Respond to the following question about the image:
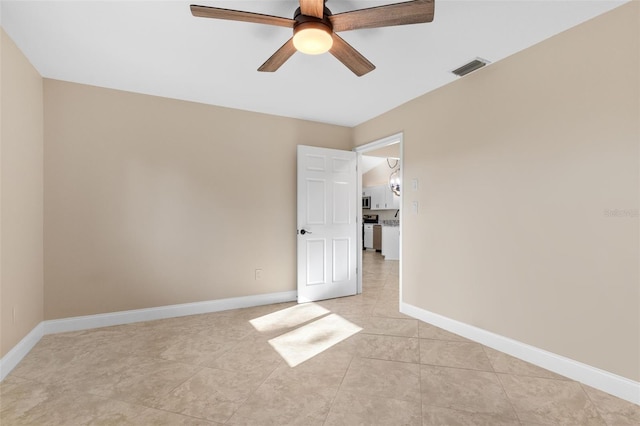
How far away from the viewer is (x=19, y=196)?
8.16 ft

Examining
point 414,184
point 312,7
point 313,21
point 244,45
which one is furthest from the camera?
point 414,184

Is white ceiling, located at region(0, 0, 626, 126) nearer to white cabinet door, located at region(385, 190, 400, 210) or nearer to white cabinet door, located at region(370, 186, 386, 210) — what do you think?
white cabinet door, located at region(385, 190, 400, 210)

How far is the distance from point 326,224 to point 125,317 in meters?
2.64

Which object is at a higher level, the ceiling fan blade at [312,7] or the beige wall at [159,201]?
the ceiling fan blade at [312,7]

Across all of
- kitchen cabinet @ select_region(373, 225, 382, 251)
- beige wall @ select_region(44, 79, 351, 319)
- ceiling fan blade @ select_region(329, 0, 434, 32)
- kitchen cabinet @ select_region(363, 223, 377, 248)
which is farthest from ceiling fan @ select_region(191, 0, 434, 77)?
kitchen cabinet @ select_region(363, 223, 377, 248)

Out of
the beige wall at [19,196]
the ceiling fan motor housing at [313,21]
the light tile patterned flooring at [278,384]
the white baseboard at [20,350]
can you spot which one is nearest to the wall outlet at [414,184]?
the light tile patterned flooring at [278,384]

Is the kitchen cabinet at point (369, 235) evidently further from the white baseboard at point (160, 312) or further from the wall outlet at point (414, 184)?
the wall outlet at point (414, 184)

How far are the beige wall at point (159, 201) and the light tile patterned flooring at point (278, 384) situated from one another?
1.97 feet

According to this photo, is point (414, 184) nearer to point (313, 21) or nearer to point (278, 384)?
point (313, 21)

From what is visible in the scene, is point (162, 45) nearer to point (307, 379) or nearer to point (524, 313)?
point (307, 379)

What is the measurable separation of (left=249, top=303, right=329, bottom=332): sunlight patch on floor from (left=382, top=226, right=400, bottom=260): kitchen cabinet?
427 cm

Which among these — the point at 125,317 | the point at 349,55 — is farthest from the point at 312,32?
the point at 125,317

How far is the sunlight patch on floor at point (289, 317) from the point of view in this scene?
126 inches

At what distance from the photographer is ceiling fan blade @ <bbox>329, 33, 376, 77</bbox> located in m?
1.95
